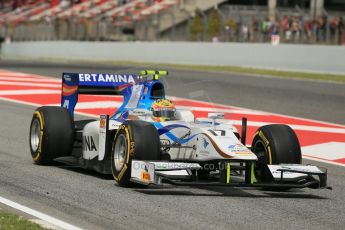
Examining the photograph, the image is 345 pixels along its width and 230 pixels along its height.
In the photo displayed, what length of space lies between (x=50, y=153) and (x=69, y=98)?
0.99m

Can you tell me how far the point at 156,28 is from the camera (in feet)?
141

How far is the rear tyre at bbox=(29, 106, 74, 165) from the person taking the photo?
9.92 m

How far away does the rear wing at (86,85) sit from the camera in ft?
35.0

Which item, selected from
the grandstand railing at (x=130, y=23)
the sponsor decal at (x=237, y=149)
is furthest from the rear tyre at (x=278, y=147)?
the grandstand railing at (x=130, y=23)

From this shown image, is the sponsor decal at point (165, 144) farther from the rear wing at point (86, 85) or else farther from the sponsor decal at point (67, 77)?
the sponsor decal at point (67, 77)

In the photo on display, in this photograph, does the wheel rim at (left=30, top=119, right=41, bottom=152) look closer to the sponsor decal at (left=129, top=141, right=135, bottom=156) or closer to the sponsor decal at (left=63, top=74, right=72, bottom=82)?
the sponsor decal at (left=63, top=74, right=72, bottom=82)

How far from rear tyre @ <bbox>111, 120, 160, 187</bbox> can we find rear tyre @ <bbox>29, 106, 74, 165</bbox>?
4.36ft

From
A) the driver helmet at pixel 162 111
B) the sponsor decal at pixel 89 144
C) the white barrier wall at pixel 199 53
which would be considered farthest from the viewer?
the white barrier wall at pixel 199 53

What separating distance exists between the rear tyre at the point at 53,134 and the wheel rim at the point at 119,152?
3.86 ft

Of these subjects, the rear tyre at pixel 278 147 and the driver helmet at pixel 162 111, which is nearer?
the rear tyre at pixel 278 147

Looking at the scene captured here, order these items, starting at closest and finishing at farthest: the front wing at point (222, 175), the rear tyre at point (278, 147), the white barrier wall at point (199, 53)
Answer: the front wing at point (222, 175) < the rear tyre at point (278, 147) < the white barrier wall at point (199, 53)

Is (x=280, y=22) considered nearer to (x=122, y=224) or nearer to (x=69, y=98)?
(x=69, y=98)

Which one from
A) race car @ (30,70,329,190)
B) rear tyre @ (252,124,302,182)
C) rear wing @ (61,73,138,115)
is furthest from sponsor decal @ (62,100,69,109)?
rear tyre @ (252,124,302,182)

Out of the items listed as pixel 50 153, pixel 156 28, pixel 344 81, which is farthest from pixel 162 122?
pixel 156 28
